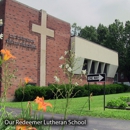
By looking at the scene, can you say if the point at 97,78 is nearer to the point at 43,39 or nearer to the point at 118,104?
the point at 118,104

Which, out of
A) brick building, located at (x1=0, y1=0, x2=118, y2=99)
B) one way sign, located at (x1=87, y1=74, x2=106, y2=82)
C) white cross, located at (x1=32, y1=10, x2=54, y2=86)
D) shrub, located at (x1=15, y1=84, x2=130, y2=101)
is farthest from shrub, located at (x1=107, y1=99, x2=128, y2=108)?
white cross, located at (x1=32, y1=10, x2=54, y2=86)

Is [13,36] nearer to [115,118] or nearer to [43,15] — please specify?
[43,15]

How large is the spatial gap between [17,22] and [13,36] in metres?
1.69

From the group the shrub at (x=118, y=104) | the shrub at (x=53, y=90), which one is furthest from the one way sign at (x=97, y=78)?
the shrub at (x=118, y=104)

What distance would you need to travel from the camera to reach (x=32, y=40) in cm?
2481

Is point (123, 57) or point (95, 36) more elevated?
point (95, 36)

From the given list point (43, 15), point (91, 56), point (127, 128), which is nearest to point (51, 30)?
point (43, 15)

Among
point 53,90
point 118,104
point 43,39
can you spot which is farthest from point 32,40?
point 118,104

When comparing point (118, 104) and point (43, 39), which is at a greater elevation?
point (43, 39)

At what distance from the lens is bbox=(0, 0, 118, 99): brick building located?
22.7 metres

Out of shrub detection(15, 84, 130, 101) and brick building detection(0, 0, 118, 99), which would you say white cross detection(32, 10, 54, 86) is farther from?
shrub detection(15, 84, 130, 101)

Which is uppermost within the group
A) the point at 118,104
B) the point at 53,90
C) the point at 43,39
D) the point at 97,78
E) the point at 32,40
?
the point at 43,39

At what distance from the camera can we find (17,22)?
2345 centimetres

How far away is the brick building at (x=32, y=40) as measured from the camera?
22.7m
